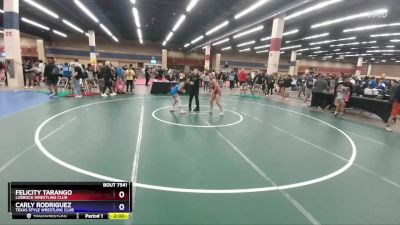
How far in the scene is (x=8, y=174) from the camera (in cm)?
412

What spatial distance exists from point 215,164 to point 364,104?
1060 cm

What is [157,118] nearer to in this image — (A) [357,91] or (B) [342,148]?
(B) [342,148]

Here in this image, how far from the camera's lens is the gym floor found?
11.2 ft

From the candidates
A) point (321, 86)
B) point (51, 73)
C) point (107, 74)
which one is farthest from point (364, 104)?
point (51, 73)

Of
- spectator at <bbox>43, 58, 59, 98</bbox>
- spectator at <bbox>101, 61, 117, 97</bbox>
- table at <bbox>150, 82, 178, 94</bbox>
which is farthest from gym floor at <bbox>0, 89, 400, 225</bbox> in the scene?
table at <bbox>150, 82, 178, 94</bbox>

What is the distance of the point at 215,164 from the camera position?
5000mm

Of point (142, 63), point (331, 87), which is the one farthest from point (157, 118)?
point (142, 63)

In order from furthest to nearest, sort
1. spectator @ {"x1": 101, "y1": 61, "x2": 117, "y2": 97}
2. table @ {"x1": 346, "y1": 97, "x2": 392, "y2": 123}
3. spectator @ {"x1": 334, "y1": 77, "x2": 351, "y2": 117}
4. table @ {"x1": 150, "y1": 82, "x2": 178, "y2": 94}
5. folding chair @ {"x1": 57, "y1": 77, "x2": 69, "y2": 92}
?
table @ {"x1": 150, "y1": 82, "x2": 178, "y2": 94}
folding chair @ {"x1": 57, "y1": 77, "x2": 69, "y2": 92}
spectator @ {"x1": 101, "y1": 61, "x2": 117, "y2": 97}
spectator @ {"x1": 334, "y1": 77, "x2": 351, "y2": 117}
table @ {"x1": 346, "y1": 97, "x2": 392, "y2": 123}

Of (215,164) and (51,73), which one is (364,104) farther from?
(51,73)

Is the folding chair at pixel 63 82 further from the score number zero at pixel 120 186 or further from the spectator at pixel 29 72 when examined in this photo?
the score number zero at pixel 120 186

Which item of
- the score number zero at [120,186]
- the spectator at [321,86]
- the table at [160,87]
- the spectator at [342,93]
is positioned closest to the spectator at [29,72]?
the table at [160,87]
